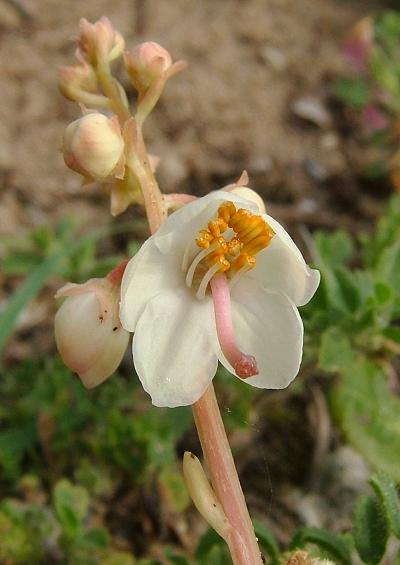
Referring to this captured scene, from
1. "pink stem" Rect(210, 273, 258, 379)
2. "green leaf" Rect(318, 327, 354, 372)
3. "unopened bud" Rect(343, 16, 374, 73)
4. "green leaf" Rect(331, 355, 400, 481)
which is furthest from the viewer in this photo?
"unopened bud" Rect(343, 16, 374, 73)

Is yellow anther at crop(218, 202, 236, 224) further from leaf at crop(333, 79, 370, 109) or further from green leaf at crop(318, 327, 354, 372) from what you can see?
leaf at crop(333, 79, 370, 109)

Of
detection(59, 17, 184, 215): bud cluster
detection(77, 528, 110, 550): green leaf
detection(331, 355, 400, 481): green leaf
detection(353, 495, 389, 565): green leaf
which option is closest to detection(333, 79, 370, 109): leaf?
detection(331, 355, 400, 481): green leaf

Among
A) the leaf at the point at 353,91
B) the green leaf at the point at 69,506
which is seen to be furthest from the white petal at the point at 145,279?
the leaf at the point at 353,91

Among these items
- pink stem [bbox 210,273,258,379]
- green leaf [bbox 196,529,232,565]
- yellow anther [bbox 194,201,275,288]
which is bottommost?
green leaf [bbox 196,529,232,565]

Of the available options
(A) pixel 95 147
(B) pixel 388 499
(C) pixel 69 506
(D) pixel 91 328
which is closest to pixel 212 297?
(D) pixel 91 328

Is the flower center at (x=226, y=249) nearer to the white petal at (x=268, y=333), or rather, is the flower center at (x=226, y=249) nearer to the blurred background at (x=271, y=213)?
the white petal at (x=268, y=333)

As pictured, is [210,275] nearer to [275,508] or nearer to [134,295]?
[134,295]

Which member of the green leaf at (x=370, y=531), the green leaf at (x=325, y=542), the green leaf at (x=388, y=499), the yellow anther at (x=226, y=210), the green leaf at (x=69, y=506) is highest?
the yellow anther at (x=226, y=210)

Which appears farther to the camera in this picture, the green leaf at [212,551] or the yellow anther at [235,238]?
the green leaf at [212,551]
